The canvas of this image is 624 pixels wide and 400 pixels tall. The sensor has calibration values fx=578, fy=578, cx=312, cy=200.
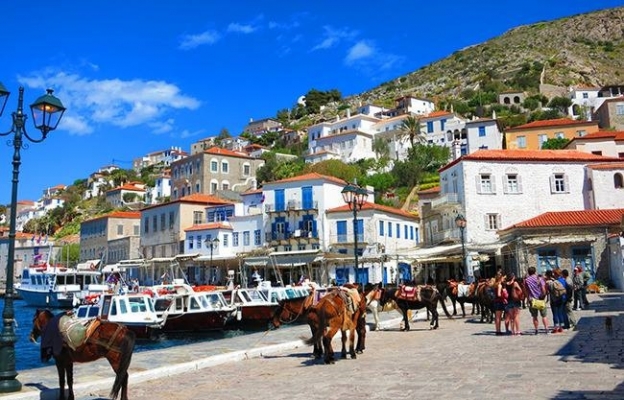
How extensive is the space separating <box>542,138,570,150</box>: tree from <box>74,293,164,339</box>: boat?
183 feet

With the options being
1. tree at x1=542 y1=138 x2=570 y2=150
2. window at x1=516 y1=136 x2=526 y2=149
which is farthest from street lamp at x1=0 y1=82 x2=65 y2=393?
window at x1=516 y1=136 x2=526 y2=149

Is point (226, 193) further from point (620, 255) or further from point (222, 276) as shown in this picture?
point (620, 255)

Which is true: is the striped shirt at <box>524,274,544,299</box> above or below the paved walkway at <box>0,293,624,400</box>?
above

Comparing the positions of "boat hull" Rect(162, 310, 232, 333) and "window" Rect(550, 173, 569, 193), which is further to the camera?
"window" Rect(550, 173, 569, 193)

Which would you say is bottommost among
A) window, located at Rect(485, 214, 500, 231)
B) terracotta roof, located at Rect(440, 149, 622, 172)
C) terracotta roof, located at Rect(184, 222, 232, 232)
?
window, located at Rect(485, 214, 500, 231)

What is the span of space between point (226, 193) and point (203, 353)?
6288 cm

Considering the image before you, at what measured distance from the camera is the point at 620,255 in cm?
3362

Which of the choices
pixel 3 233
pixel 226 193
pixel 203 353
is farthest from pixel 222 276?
pixel 3 233

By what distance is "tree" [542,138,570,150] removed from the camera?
6950 cm

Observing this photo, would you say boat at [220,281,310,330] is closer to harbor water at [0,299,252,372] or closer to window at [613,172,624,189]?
harbor water at [0,299,252,372]

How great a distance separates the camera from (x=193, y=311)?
2948 cm

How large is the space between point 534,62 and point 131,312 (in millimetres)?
134670

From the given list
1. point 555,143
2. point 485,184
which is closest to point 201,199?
point 485,184

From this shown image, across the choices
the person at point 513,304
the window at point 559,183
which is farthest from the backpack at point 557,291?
the window at point 559,183
